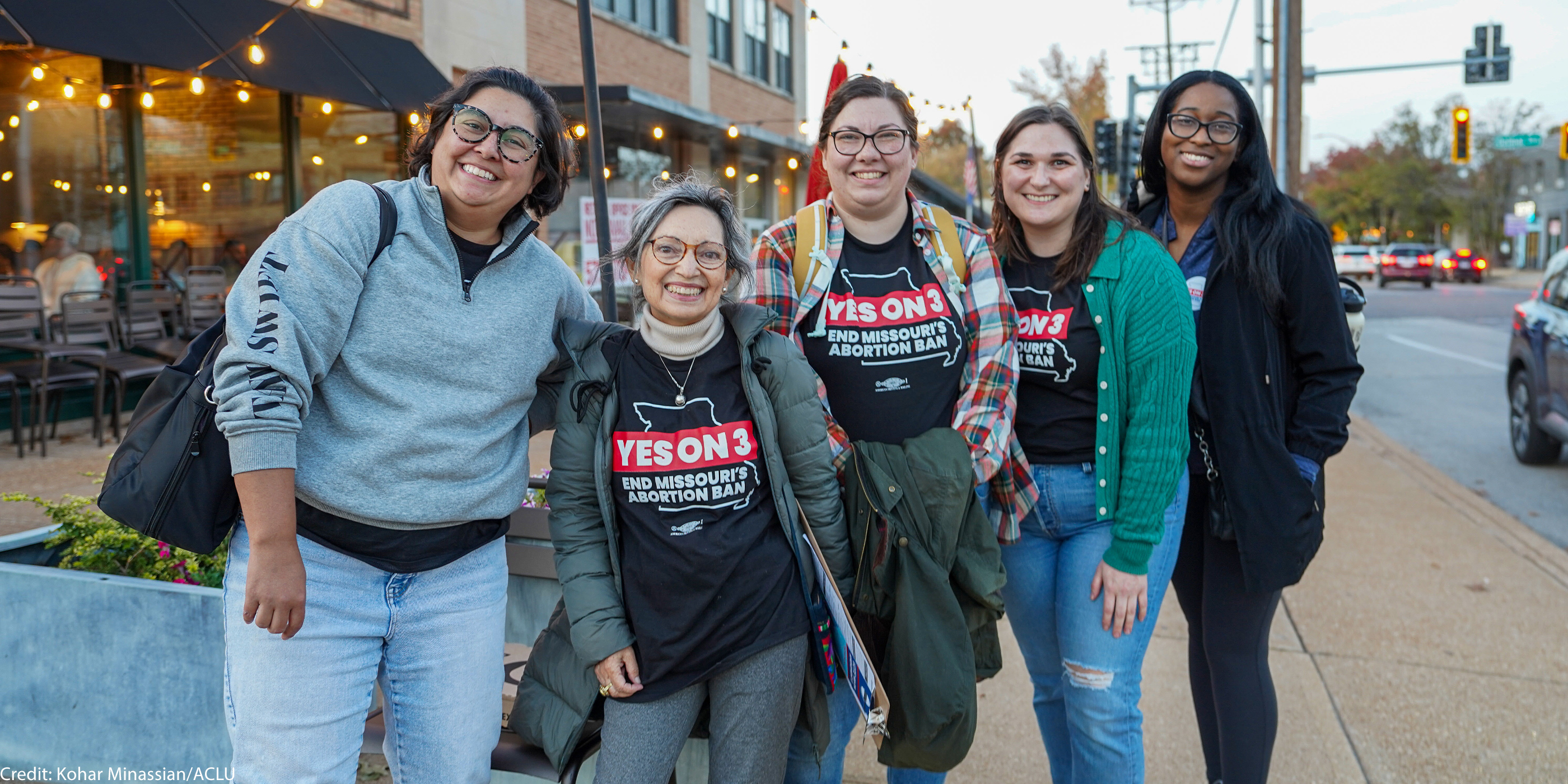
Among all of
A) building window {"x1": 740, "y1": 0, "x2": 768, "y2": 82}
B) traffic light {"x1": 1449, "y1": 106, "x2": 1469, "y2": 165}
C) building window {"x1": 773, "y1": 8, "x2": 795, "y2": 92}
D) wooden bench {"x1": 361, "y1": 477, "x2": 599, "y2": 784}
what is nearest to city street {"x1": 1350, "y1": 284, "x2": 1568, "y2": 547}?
traffic light {"x1": 1449, "y1": 106, "x2": 1469, "y2": 165}

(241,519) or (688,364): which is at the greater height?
(688,364)

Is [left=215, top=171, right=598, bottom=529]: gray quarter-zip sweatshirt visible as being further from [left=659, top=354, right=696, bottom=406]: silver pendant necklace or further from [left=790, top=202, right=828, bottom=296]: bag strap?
[left=790, top=202, right=828, bottom=296]: bag strap

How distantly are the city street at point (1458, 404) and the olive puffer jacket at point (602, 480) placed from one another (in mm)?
4943

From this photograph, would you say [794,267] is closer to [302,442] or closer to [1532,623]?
[302,442]

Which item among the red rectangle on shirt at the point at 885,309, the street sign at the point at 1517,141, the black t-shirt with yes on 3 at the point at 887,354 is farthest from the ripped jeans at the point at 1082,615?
the street sign at the point at 1517,141

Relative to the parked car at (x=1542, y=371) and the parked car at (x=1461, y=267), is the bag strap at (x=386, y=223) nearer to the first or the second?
the parked car at (x=1542, y=371)

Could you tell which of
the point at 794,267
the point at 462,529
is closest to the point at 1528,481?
the point at 794,267

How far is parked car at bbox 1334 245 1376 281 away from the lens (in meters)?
45.5

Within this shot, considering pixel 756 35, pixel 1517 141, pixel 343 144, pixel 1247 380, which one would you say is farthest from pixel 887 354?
pixel 1517 141

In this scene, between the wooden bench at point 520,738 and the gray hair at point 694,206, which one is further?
the wooden bench at point 520,738

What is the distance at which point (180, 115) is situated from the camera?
32.5 feet

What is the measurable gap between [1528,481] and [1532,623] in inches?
152

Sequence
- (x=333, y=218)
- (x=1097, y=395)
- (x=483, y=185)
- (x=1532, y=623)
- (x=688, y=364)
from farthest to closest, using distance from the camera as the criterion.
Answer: (x=1532, y=623) → (x=1097, y=395) → (x=688, y=364) → (x=483, y=185) → (x=333, y=218)

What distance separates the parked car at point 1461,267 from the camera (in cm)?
3984
